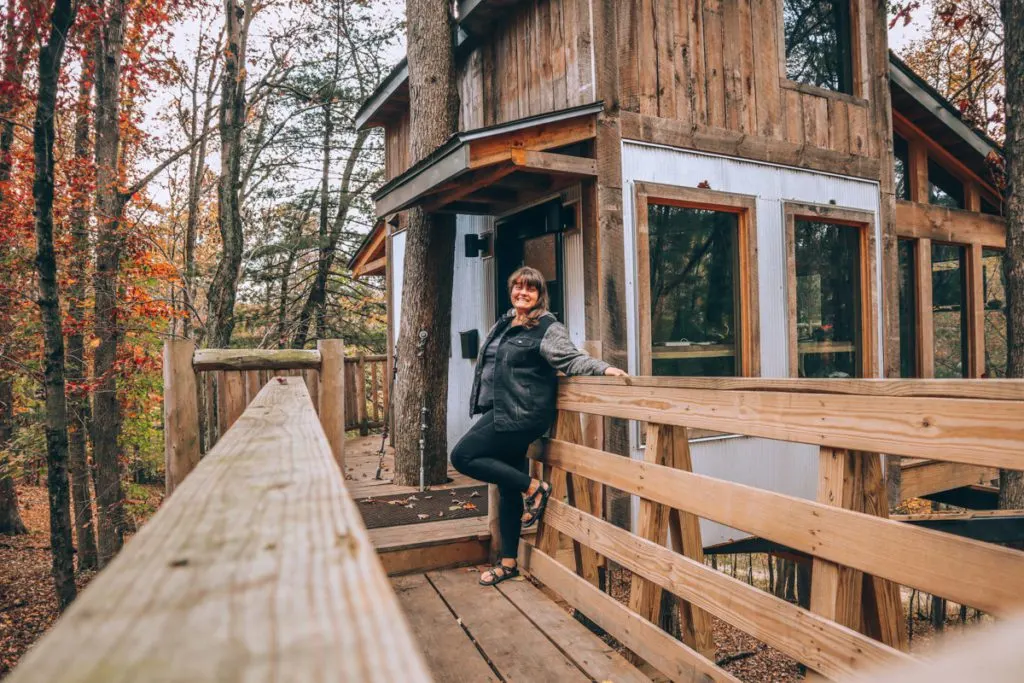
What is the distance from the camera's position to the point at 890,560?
181cm

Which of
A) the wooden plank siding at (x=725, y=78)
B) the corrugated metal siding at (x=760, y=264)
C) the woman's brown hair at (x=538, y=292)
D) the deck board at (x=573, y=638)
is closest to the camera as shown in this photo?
the deck board at (x=573, y=638)

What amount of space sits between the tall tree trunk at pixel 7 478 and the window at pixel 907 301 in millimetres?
11969

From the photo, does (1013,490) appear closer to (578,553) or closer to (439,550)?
(578,553)

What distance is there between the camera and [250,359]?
161 inches

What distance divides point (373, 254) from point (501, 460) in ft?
26.1

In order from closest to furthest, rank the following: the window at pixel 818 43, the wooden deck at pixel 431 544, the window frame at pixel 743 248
→ the wooden deck at pixel 431 544
the window frame at pixel 743 248
the window at pixel 818 43

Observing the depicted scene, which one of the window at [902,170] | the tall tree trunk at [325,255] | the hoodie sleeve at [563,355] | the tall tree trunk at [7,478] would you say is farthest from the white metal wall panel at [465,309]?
the tall tree trunk at [325,255]

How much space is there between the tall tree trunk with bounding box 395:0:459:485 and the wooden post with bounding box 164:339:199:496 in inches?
110

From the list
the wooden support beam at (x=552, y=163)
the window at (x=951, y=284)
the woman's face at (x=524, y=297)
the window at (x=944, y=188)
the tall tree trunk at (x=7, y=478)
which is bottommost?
the tall tree trunk at (x=7, y=478)

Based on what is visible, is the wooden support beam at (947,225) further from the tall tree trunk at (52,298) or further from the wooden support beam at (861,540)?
the tall tree trunk at (52,298)

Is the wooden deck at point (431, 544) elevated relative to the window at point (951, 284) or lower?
lower

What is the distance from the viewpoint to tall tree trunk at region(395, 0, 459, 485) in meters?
6.64

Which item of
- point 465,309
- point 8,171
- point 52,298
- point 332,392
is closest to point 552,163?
point 332,392

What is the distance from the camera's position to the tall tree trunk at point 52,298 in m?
6.20
